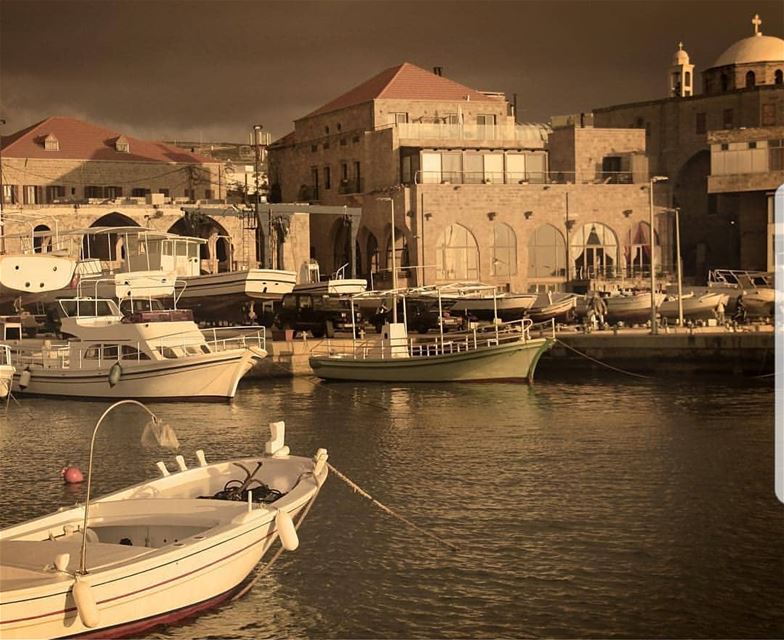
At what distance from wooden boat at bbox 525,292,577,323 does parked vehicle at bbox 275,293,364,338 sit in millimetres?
6776

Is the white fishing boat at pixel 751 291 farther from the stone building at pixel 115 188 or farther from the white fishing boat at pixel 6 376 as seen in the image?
the white fishing boat at pixel 6 376

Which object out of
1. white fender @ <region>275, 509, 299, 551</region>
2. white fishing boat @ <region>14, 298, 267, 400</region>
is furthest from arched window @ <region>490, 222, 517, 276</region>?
white fender @ <region>275, 509, 299, 551</region>

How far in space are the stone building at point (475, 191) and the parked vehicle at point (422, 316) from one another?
7.97 metres

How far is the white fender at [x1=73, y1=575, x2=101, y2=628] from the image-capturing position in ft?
40.0

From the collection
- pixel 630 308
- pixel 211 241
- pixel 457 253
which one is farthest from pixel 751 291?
pixel 211 241

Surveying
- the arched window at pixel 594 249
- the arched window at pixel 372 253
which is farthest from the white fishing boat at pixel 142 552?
the arched window at pixel 372 253

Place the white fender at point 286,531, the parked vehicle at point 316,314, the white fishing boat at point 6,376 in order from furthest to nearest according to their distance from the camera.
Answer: the parked vehicle at point 316,314 < the white fishing boat at point 6,376 < the white fender at point 286,531

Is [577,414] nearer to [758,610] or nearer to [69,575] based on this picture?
[758,610]

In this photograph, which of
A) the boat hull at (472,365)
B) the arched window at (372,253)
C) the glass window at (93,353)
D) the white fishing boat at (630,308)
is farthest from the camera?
the arched window at (372,253)

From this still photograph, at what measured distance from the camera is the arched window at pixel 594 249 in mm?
56656

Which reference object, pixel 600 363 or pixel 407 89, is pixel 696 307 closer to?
pixel 600 363

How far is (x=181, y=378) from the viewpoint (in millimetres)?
34375

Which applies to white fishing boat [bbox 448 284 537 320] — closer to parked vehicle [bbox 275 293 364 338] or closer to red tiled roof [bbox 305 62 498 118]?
parked vehicle [bbox 275 293 364 338]

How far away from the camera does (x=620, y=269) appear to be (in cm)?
5659
